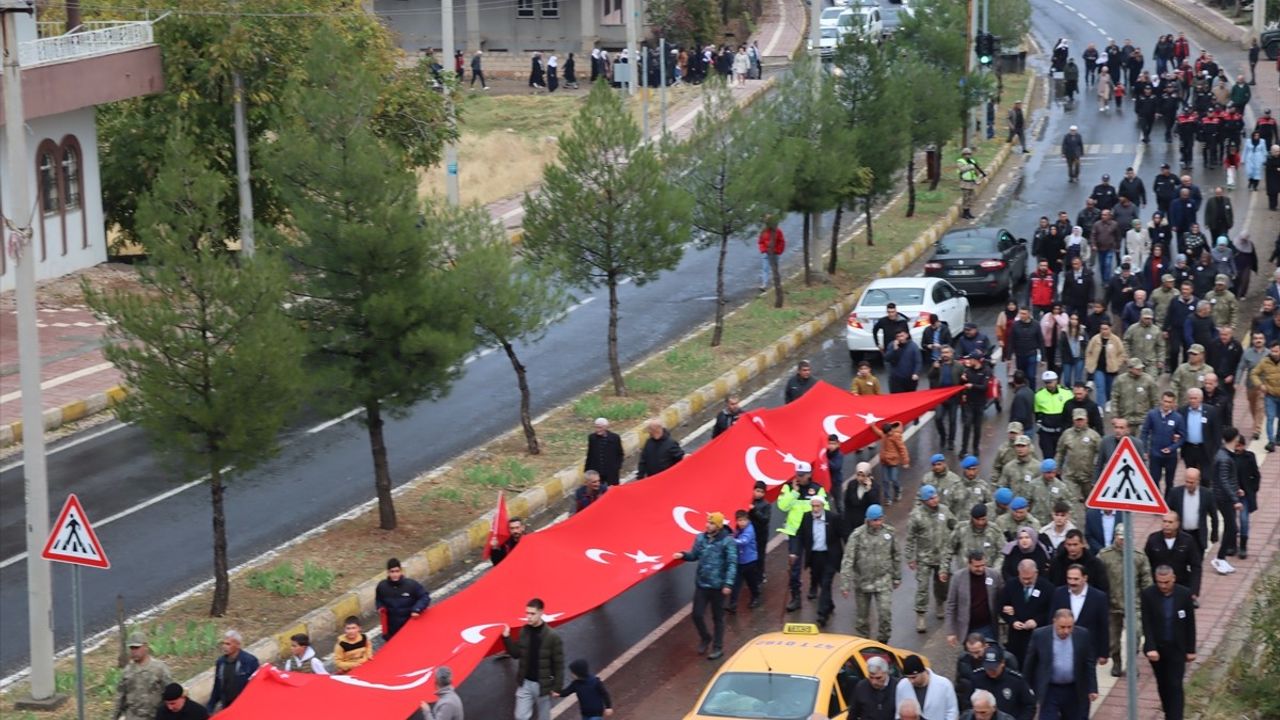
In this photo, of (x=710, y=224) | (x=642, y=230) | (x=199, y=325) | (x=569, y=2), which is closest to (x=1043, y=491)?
(x=199, y=325)

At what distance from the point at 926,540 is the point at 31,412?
909 centimetres

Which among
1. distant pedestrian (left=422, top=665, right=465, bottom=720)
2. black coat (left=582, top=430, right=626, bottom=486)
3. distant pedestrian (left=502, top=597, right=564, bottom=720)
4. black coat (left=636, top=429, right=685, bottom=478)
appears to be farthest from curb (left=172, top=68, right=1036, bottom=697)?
distant pedestrian (left=422, top=665, right=465, bottom=720)

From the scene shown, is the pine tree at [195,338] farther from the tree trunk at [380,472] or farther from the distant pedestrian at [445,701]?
the distant pedestrian at [445,701]

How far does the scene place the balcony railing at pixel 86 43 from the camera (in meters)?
36.0

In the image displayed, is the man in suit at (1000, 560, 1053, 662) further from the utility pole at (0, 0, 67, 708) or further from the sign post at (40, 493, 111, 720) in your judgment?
the utility pole at (0, 0, 67, 708)

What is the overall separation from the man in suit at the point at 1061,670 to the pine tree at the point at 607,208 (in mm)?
14175

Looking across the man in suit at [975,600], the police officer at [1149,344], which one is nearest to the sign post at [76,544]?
the man in suit at [975,600]

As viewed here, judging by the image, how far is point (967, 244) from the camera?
34.8 m

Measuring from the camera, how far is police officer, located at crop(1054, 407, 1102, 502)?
21078mm

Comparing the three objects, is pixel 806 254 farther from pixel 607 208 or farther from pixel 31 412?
pixel 31 412

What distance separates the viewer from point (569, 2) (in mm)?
75438

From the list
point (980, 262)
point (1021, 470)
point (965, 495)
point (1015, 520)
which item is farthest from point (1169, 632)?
point (980, 262)

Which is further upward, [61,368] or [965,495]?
[965,495]

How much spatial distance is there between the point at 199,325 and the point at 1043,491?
30.1ft
